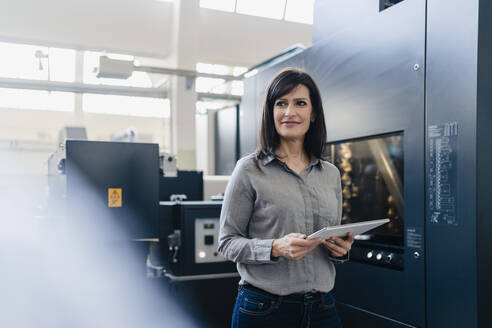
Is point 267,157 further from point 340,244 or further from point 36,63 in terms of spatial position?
point 36,63

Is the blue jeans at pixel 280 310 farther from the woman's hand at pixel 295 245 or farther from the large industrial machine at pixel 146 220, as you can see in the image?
the large industrial machine at pixel 146 220

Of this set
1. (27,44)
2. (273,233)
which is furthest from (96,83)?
(273,233)

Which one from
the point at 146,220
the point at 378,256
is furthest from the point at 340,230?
the point at 146,220

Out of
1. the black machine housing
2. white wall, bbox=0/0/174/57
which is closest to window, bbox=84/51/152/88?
white wall, bbox=0/0/174/57

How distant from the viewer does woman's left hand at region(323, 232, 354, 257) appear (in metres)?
1.28

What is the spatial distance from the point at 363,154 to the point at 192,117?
5109 millimetres

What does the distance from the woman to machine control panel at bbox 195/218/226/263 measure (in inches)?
50.7

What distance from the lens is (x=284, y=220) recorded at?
1.29 m

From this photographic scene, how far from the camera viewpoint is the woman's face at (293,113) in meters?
1.36

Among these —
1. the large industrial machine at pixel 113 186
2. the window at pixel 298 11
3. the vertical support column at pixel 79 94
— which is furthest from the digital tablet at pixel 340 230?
the window at pixel 298 11

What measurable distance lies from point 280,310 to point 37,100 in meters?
7.40

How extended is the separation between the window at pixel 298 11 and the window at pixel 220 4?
918 millimetres

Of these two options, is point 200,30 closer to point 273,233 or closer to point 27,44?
point 27,44

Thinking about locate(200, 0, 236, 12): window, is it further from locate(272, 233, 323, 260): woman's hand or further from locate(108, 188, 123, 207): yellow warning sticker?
locate(272, 233, 323, 260): woman's hand
